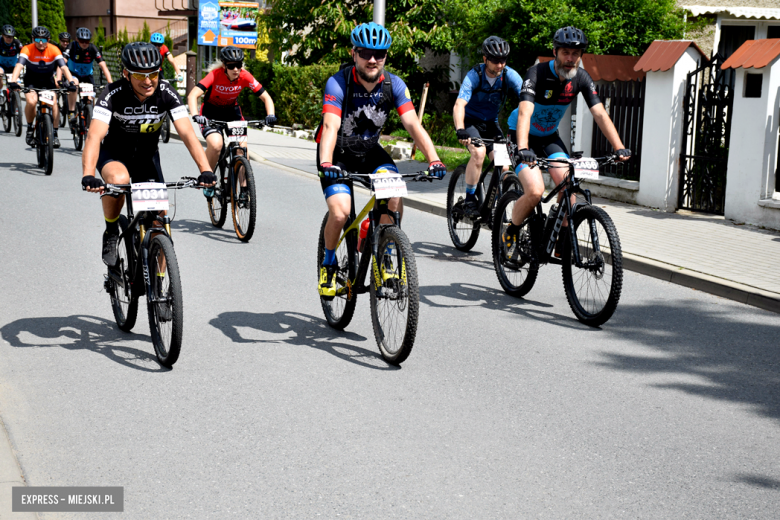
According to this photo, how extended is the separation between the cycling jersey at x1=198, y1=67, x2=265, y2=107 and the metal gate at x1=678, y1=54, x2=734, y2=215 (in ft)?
17.4

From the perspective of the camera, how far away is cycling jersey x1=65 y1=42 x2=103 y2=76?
691 inches

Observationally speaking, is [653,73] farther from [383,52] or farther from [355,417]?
[355,417]

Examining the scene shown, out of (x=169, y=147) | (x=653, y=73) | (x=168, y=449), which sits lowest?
(x=168, y=449)

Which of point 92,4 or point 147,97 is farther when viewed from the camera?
point 92,4

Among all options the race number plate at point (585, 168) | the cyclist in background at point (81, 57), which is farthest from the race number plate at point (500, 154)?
the cyclist in background at point (81, 57)

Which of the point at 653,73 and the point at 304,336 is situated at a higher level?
the point at 653,73

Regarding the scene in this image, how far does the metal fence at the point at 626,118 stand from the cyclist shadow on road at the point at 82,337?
8.03 metres

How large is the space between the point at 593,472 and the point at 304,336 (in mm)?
2731

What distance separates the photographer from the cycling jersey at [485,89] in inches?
370

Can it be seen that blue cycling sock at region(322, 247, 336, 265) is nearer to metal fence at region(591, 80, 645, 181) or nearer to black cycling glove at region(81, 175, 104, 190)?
black cycling glove at region(81, 175, 104, 190)

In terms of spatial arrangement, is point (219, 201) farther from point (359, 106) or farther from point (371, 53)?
point (371, 53)

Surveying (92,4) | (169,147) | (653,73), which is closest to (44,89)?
(169,147)

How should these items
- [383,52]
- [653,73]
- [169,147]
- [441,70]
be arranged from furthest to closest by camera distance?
[441,70]
[169,147]
[653,73]
[383,52]

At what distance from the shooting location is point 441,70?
25.2 metres
